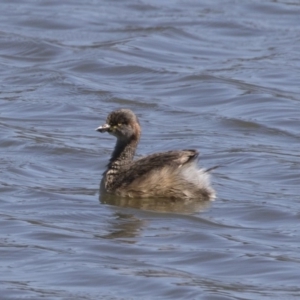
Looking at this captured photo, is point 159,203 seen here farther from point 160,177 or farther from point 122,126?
point 122,126

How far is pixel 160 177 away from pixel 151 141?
7.02 ft

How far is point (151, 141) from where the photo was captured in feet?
43.5

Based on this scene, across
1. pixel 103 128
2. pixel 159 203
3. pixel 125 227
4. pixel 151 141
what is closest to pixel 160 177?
pixel 159 203

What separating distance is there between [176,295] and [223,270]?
2.19 ft

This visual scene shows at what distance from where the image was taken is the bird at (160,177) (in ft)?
36.4

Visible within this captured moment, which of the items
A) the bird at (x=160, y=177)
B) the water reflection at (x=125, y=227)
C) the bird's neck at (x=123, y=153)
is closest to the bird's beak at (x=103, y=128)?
the bird at (x=160, y=177)

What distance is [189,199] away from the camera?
11.2 m

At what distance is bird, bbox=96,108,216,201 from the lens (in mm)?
11086

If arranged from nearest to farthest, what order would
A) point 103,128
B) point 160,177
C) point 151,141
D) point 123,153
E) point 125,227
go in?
point 125,227
point 160,177
point 103,128
point 123,153
point 151,141

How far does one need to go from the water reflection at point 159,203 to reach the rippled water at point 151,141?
0.02 m

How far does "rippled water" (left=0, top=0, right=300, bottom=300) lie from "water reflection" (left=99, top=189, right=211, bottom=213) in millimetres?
25

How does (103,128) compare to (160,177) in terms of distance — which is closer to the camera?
(160,177)

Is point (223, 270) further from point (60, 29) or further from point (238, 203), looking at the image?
point (60, 29)

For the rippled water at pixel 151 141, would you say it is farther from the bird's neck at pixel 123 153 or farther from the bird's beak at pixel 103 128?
the bird's beak at pixel 103 128
